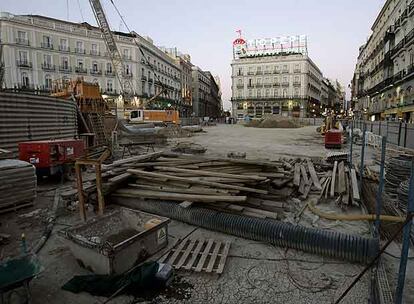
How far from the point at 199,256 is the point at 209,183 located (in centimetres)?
178

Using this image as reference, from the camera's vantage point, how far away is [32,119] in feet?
35.4

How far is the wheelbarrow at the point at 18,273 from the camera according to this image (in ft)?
9.10

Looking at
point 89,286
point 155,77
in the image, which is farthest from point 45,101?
point 155,77

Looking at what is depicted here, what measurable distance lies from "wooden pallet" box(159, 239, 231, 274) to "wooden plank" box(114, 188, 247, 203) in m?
0.89

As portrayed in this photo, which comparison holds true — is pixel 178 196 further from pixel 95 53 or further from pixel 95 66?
pixel 95 53

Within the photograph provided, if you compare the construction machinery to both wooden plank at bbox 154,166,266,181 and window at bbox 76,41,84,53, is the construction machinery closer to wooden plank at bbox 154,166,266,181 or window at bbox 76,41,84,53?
wooden plank at bbox 154,166,266,181

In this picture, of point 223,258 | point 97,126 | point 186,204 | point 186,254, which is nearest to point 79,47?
point 97,126

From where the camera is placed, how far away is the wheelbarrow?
2773mm

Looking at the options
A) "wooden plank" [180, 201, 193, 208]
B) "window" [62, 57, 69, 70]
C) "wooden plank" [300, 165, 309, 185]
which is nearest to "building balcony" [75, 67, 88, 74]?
"window" [62, 57, 69, 70]

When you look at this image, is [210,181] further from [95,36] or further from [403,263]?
[95,36]

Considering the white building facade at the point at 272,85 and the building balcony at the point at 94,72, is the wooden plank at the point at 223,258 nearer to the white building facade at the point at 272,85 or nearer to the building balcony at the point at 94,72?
the building balcony at the point at 94,72

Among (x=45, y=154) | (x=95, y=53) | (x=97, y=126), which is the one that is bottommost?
(x=45, y=154)

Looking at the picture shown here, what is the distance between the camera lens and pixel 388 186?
23.3 feet

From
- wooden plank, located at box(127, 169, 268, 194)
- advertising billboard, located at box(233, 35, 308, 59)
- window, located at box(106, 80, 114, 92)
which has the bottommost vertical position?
wooden plank, located at box(127, 169, 268, 194)
